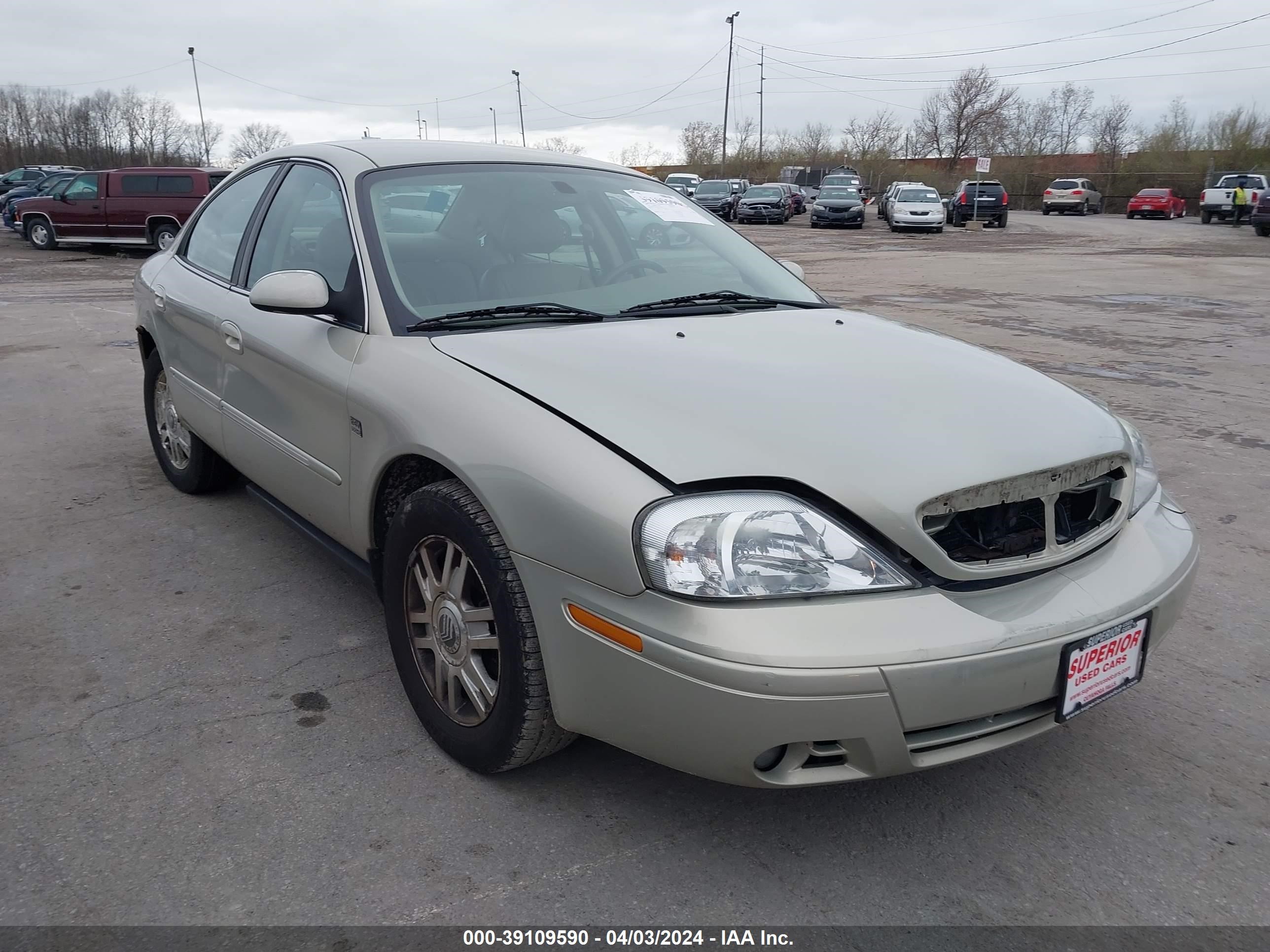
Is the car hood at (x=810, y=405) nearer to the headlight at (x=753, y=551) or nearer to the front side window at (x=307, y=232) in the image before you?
the headlight at (x=753, y=551)

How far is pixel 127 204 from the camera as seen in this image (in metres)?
20.1

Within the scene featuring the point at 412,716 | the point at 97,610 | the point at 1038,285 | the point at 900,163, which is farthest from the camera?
the point at 900,163

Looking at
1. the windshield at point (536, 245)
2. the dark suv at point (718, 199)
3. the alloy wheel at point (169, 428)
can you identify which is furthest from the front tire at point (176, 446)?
the dark suv at point (718, 199)

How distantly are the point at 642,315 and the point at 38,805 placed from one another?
1.98 m

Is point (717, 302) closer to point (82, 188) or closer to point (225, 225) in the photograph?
point (225, 225)

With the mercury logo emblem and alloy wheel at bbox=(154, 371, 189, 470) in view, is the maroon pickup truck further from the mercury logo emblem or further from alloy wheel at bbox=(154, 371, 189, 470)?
the mercury logo emblem

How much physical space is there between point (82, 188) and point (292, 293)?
21746 mm

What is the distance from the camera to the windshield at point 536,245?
9.39ft

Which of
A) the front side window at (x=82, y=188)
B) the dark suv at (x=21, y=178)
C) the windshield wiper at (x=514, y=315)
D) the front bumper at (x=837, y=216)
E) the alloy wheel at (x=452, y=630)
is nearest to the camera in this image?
the alloy wheel at (x=452, y=630)

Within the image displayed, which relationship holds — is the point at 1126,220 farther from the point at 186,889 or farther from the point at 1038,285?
the point at 186,889

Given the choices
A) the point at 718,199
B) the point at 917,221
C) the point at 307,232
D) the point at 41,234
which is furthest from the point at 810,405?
the point at 718,199

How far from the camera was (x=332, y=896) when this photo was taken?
202 cm

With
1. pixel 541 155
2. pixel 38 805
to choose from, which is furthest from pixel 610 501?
pixel 541 155
